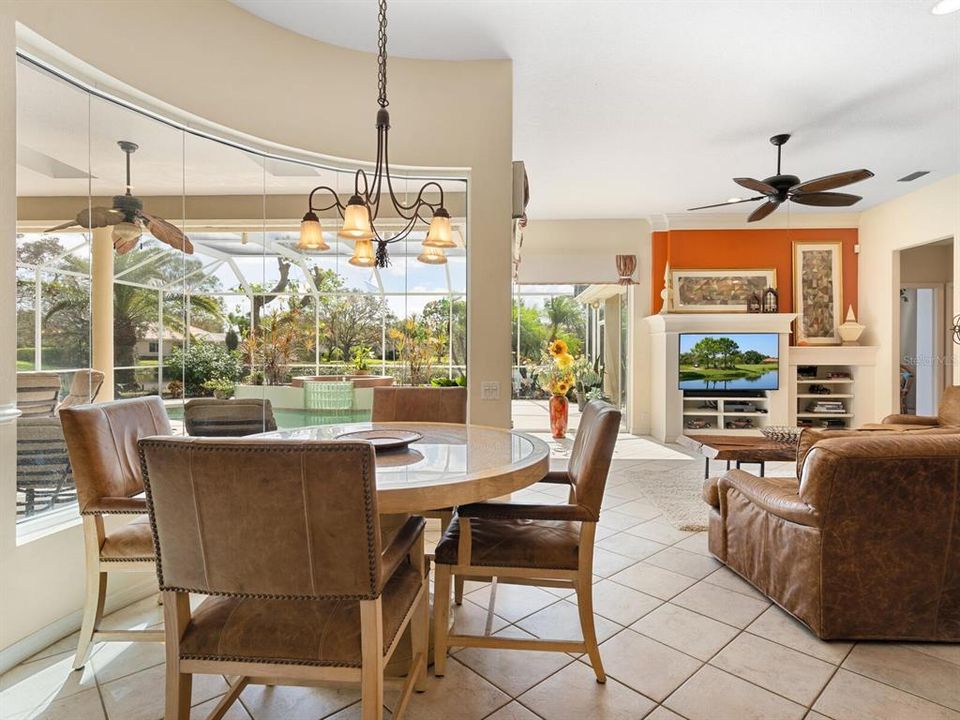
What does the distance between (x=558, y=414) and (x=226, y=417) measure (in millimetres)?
4371

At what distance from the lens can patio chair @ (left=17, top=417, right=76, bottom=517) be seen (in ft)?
7.24

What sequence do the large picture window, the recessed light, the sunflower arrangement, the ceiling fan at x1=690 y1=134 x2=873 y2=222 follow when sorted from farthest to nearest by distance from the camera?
the sunflower arrangement
the ceiling fan at x1=690 y1=134 x2=873 y2=222
the recessed light
the large picture window

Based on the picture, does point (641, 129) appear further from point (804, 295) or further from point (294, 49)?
point (804, 295)

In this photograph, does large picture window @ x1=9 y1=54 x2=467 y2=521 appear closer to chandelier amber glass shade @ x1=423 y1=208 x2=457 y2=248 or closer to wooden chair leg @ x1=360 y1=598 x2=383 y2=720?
chandelier amber glass shade @ x1=423 y1=208 x2=457 y2=248

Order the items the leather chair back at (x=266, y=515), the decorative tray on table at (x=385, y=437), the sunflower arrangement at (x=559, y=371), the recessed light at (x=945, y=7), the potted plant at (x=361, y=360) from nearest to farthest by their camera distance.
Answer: the leather chair back at (x=266, y=515) < the decorative tray on table at (x=385, y=437) < the recessed light at (x=945, y=7) < the potted plant at (x=361, y=360) < the sunflower arrangement at (x=559, y=371)

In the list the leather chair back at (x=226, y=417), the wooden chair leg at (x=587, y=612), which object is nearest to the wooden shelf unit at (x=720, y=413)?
the leather chair back at (x=226, y=417)

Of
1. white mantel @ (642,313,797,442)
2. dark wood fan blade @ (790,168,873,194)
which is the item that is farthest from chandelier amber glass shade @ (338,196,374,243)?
white mantel @ (642,313,797,442)

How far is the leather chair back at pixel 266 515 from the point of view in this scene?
112 cm

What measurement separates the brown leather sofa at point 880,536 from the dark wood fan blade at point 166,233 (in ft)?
10.8

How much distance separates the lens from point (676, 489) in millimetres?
4504

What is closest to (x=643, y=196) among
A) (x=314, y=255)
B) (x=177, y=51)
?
(x=314, y=255)

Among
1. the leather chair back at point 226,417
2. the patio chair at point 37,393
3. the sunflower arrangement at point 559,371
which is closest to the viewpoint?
the patio chair at point 37,393

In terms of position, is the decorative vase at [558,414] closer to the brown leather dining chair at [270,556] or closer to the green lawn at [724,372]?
the green lawn at [724,372]

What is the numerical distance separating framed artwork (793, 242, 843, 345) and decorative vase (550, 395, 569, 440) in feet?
11.0
